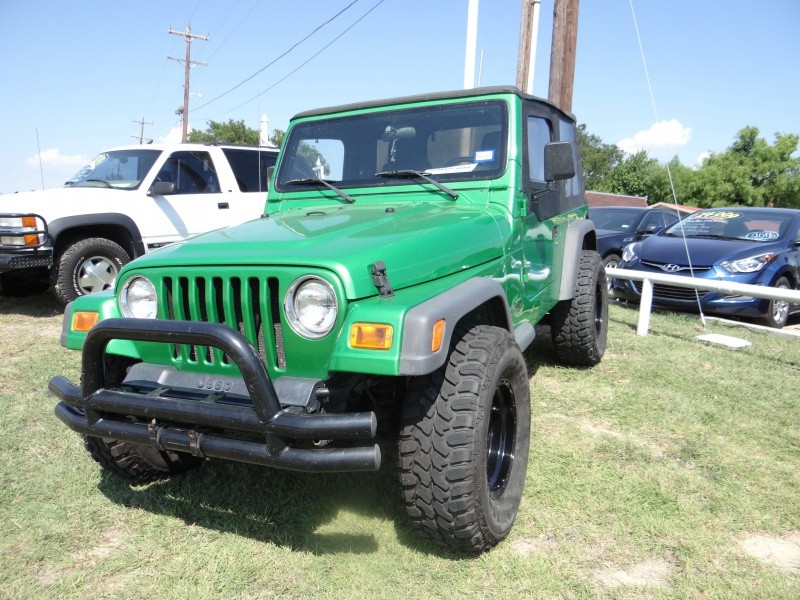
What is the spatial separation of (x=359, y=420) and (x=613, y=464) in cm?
194

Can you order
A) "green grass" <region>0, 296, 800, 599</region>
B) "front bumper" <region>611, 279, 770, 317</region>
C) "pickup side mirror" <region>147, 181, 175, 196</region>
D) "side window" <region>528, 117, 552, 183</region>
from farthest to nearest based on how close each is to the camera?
"front bumper" <region>611, 279, 770, 317</region>, "pickup side mirror" <region>147, 181, 175, 196</region>, "side window" <region>528, 117, 552, 183</region>, "green grass" <region>0, 296, 800, 599</region>

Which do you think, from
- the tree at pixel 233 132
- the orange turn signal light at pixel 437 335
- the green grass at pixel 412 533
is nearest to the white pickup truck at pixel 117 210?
the green grass at pixel 412 533

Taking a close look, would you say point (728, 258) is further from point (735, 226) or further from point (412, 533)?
point (412, 533)

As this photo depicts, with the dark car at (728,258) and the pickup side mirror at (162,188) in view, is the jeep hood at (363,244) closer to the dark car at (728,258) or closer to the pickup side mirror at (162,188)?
the pickup side mirror at (162,188)

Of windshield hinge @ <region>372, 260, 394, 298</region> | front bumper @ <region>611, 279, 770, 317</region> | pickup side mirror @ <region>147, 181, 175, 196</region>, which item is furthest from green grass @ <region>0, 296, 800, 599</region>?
front bumper @ <region>611, 279, 770, 317</region>

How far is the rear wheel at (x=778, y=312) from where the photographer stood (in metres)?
7.38

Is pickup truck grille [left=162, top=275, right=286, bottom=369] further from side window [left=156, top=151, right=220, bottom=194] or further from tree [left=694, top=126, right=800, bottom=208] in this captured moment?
tree [left=694, top=126, right=800, bottom=208]

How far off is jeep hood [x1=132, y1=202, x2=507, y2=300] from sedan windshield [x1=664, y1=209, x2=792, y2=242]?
5933 mm

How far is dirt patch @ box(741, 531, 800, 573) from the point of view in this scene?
2541 mm

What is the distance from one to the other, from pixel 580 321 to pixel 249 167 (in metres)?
4.77

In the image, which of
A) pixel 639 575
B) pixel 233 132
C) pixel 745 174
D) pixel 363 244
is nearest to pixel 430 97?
pixel 363 244

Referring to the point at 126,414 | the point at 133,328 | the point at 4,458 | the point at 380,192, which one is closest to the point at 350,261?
the point at 133,328

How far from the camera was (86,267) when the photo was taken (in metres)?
6.46

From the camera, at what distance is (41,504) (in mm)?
2861
